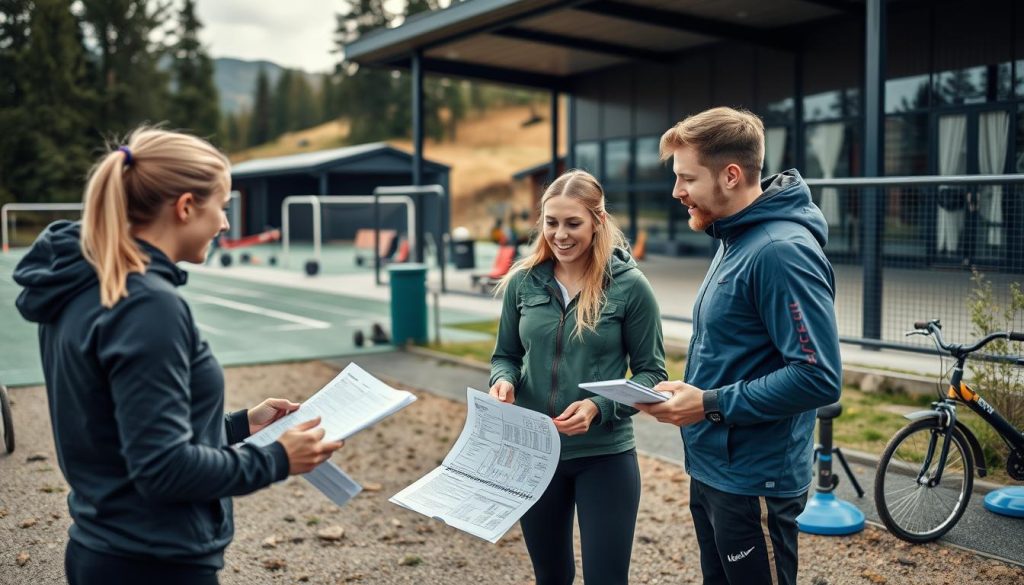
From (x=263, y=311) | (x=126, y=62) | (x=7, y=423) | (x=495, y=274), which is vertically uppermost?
A: (x=126, y=62)

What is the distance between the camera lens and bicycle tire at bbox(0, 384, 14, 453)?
20.9ft

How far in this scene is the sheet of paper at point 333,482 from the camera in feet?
7.36

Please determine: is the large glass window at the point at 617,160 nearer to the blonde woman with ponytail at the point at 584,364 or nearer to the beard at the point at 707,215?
the blonde woman with ponytail at the point at 584,364

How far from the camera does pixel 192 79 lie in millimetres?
67750

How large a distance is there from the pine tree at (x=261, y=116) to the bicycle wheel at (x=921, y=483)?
11022cm

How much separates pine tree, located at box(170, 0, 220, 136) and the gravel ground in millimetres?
62691

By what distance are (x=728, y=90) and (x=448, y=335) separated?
36.6 ft

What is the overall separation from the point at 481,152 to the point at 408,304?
75697mm

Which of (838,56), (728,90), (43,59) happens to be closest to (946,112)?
(838,56)

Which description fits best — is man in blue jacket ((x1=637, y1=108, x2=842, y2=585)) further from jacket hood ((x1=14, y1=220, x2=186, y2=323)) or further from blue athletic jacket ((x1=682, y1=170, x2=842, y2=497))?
jacket hood ((x1=14, y1=220, x2=186, y2=323))

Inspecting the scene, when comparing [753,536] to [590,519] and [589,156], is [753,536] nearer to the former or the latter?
[590,519]

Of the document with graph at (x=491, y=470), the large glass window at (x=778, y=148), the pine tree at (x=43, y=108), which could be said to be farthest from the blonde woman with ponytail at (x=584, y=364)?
the pine tree at (x=43, y=108)

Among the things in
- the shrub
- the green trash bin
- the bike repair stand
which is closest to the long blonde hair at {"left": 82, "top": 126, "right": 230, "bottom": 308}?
the bike repair stand

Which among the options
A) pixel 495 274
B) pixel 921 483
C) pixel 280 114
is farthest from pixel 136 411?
pixel 280 114
